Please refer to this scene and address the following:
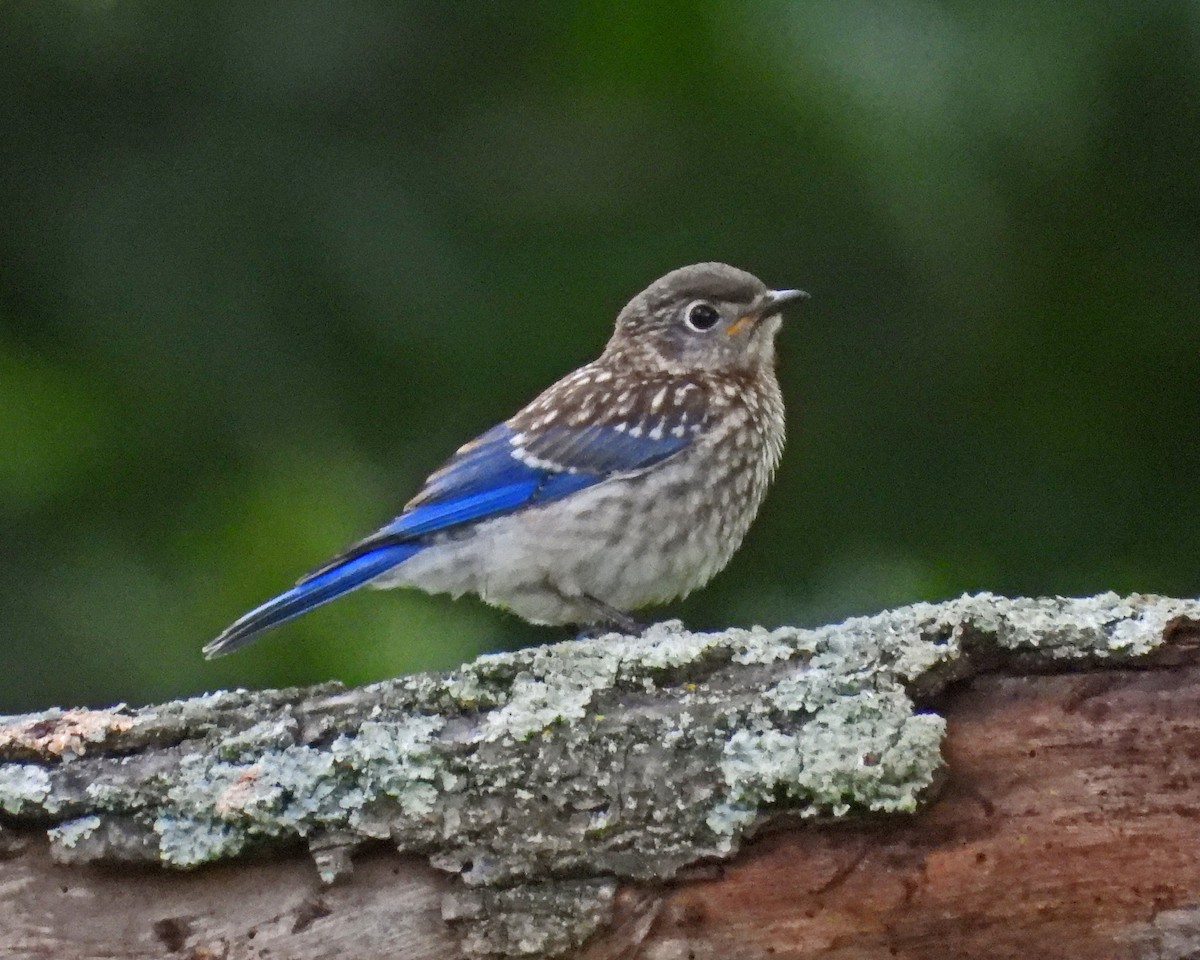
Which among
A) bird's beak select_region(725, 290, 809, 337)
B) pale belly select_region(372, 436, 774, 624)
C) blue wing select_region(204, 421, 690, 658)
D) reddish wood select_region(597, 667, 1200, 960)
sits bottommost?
reddish wood select_region(597, 667, 1200, 960)

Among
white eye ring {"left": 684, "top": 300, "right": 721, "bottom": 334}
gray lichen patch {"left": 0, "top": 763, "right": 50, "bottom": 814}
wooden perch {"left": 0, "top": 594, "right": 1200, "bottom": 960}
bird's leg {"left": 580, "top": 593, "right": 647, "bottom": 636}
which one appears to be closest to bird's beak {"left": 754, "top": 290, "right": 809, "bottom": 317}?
white eye ring {"left": 684, "top": 300, "right": 721, "bottom": 334}

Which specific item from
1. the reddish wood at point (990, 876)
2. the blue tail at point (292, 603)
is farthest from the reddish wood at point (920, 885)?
the blue tail at point (292, 603)

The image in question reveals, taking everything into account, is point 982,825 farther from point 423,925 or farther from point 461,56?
point 461,56

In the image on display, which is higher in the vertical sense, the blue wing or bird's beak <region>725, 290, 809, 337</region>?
bird's beak <region>725, 290, 809, 337</region>

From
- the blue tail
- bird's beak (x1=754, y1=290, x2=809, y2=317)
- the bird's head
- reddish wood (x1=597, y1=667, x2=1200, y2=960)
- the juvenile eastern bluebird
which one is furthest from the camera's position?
the bird's head

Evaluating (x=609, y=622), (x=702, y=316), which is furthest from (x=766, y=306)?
(x=609, y=622)

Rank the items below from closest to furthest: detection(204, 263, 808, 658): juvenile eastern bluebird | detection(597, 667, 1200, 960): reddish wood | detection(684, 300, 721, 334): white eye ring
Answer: detection(597, 667, 1200, 960): reddish wood → detection(204, 263, 808, 658): juvenile eastern bluebird → detection(684, 300, 721, 334): white eye ring

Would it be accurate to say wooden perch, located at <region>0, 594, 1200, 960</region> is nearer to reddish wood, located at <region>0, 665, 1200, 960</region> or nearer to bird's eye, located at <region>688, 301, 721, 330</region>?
reddish wood, located at <region>0, 665, 1200, 960</region>

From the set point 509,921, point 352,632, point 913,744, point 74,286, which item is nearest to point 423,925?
point 509,921
